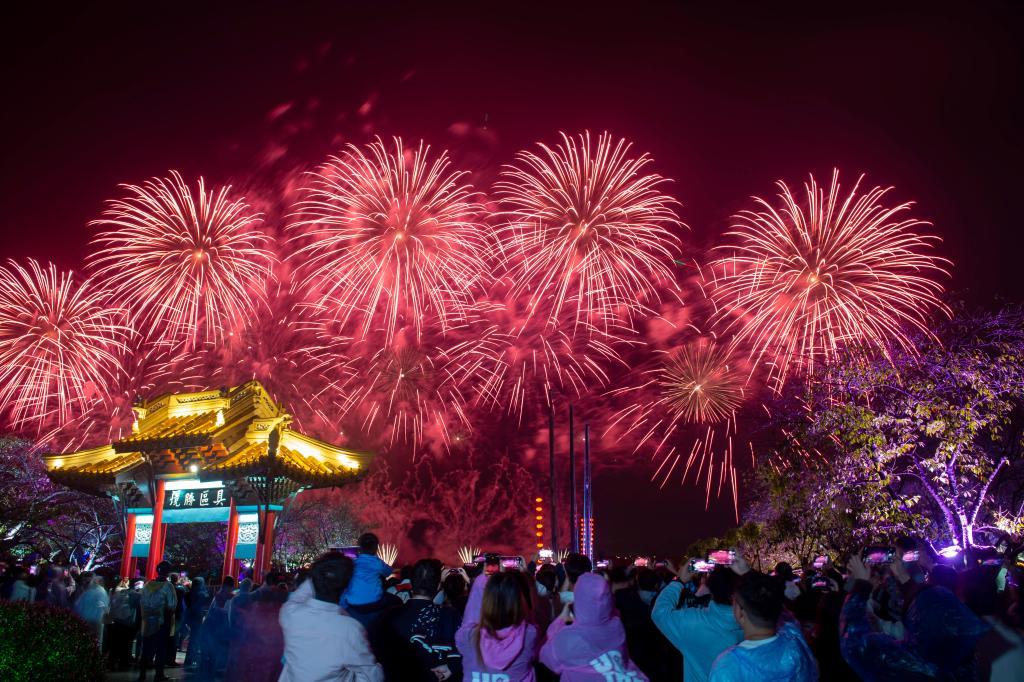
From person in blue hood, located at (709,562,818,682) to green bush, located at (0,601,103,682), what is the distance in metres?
6.43

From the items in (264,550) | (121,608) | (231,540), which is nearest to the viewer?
(121,608)

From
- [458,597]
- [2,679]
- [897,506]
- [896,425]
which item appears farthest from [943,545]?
[2,679]

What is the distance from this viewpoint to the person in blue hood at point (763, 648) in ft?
12.7

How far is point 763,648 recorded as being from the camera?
390 centimetres

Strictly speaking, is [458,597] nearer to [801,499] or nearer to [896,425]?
[896,425]

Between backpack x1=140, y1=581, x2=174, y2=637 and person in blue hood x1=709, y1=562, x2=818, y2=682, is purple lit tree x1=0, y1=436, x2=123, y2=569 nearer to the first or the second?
backpack x1=140, y1=581, x2=174, y2=637

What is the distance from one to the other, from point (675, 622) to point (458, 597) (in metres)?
2.89

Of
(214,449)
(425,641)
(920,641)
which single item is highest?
(214,449)

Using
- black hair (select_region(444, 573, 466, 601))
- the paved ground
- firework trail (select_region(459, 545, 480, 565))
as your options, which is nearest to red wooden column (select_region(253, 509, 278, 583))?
the paved ground

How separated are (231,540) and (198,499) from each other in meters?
2.34

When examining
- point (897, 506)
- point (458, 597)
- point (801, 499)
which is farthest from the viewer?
point (801, 499)

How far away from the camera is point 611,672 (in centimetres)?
476

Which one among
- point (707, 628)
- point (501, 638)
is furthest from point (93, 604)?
point (707, 628)

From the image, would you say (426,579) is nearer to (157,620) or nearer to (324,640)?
(324,640)
